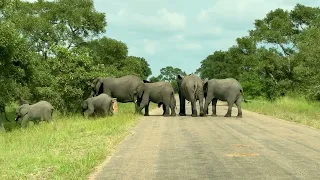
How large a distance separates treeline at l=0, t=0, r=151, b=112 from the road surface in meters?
9.42

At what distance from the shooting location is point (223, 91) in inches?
1123

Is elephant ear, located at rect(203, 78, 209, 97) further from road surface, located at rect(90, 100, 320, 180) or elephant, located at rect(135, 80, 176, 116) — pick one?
road surface, located at rect(90, 100, 320, 180)

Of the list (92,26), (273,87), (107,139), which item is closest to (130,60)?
(92,26)

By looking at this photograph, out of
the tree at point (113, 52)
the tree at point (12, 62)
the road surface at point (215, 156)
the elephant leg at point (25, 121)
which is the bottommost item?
the road surface at point (215, 156)

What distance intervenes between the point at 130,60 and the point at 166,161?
52777mm

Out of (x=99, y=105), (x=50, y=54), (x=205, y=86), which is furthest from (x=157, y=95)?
(x=50, y=54)

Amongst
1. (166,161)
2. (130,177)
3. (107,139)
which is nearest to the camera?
(130,177)

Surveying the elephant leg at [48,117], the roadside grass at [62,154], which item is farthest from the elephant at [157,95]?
the roadside grass at [62,154]

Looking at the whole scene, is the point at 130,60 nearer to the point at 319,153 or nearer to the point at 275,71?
the point at 275,71

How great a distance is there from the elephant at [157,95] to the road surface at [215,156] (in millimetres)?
11676

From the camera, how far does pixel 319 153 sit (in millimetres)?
11727

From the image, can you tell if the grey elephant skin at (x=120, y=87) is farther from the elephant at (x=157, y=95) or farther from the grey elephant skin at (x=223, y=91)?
the grey elephant skin at (x=223, y=91)

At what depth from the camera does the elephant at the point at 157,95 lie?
2864 cm

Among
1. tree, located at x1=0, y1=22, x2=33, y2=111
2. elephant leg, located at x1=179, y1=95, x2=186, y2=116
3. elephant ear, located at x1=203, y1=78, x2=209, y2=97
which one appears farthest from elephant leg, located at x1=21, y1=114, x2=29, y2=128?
elephant ear, located at x1=203, y1=78, x2=209, y2=97
